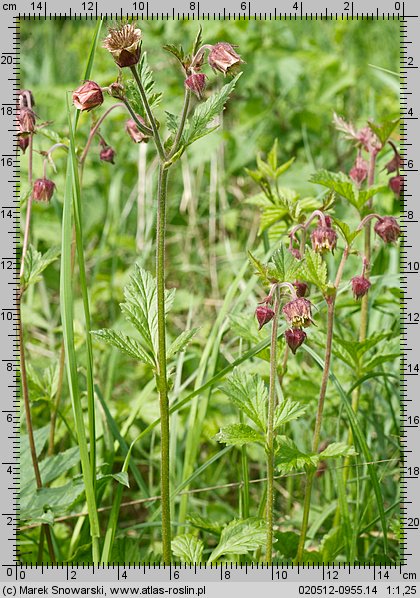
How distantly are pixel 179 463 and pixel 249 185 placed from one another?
6.96ft

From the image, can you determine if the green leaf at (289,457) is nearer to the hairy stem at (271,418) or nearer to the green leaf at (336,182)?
the hairy stem at (271,418)

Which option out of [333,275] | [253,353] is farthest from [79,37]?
[253,353]

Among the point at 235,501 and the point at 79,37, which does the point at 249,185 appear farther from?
the point at 235,501

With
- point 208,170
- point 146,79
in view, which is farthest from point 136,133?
point 208,170

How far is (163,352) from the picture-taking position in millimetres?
1736

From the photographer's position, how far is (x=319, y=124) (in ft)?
13.7

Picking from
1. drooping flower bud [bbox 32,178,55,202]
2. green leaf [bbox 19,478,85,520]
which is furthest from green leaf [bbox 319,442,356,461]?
drooping flower bud [bbox 32,178,55,202]

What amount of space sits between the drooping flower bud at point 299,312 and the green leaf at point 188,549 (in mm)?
608

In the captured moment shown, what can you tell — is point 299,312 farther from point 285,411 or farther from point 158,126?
point 158,126

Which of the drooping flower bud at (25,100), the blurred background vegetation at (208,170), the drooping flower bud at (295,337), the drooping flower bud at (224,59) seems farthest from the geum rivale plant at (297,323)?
the blurred background vegetation at (208,170)

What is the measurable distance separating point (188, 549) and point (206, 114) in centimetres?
103

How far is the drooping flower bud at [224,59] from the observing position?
1.65 m

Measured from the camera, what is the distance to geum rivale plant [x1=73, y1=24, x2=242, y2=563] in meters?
1.60

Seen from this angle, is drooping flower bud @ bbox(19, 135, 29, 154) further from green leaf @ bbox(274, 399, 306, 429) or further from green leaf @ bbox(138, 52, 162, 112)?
green leaf @ bbox(274, 399, 306, 429)
